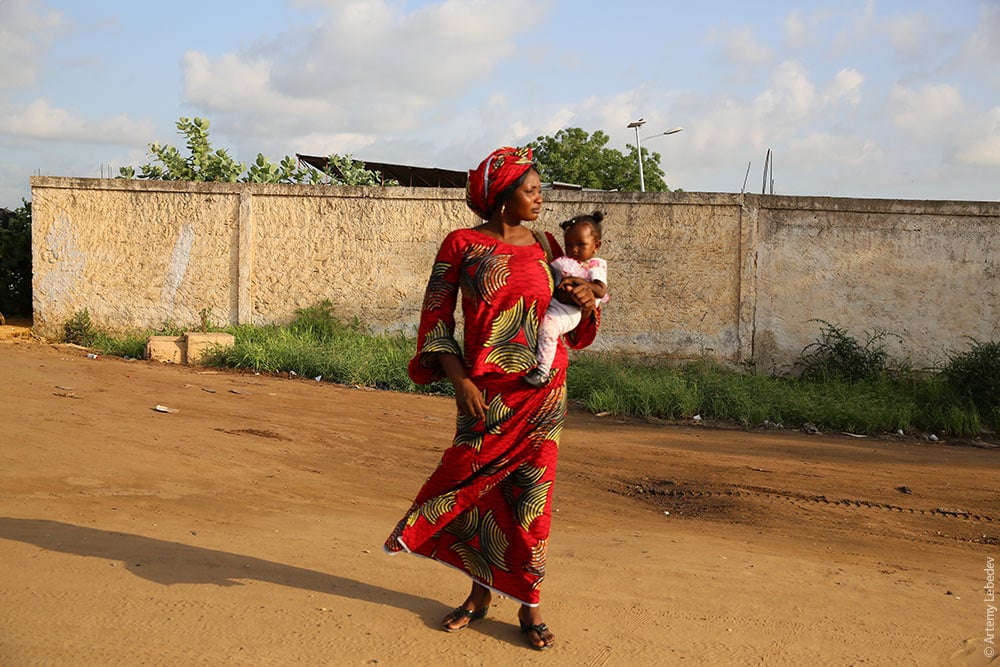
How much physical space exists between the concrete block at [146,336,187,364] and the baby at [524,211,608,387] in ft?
27.6

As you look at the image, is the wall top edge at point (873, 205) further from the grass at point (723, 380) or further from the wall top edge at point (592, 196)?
the grass at point (723, 380)

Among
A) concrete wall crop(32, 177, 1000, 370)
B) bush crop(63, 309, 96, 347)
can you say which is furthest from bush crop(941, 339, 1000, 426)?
bush crop(63, 309, 96, 347)

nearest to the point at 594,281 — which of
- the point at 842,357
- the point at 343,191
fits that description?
the point at 842,357

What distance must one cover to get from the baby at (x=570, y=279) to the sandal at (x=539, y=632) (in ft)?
2.88

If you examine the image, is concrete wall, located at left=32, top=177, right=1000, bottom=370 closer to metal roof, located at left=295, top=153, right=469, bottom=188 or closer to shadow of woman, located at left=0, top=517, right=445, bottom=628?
metal roof, located at left=295, top=153, right=469, bottom=188

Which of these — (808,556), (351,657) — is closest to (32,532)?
(351,657)

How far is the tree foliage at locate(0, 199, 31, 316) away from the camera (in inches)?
530

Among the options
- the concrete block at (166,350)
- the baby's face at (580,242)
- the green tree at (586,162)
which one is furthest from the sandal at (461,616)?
the green tree at (586,162)

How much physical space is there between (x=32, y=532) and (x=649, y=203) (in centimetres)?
817

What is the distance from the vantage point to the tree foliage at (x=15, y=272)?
1345 centimetres

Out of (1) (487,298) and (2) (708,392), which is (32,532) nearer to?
(1) (487,298)

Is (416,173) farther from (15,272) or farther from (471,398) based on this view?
(471,398)

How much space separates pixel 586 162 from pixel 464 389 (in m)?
29.3

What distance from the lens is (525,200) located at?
3.24 metres
